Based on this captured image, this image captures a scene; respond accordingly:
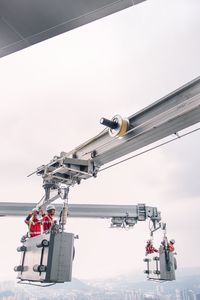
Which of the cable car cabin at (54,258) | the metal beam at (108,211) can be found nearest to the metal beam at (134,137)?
the cable car cabin at (54,258)

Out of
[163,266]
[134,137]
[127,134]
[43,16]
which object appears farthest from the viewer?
[163,266]

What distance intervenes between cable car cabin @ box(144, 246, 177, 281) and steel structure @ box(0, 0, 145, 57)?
6.75 m

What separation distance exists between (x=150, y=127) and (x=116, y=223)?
7059 mm

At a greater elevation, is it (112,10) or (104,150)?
(112,10)

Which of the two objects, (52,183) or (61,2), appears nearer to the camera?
(61,2)

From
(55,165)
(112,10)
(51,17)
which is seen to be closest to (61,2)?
(51,17)

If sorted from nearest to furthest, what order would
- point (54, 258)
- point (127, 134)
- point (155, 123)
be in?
point (54, 258) → point (155, 123) → point (127, 134)

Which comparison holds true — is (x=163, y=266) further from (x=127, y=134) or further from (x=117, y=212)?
(x=127, y=134)

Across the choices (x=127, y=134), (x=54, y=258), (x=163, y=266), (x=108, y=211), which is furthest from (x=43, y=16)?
(x=108, y=211)

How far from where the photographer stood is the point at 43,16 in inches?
126

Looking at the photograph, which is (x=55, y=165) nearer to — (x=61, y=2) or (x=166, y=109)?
(x=166, y=109)

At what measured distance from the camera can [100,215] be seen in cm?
974

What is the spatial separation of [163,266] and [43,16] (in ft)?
23.4

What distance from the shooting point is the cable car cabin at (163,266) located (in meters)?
7.31
